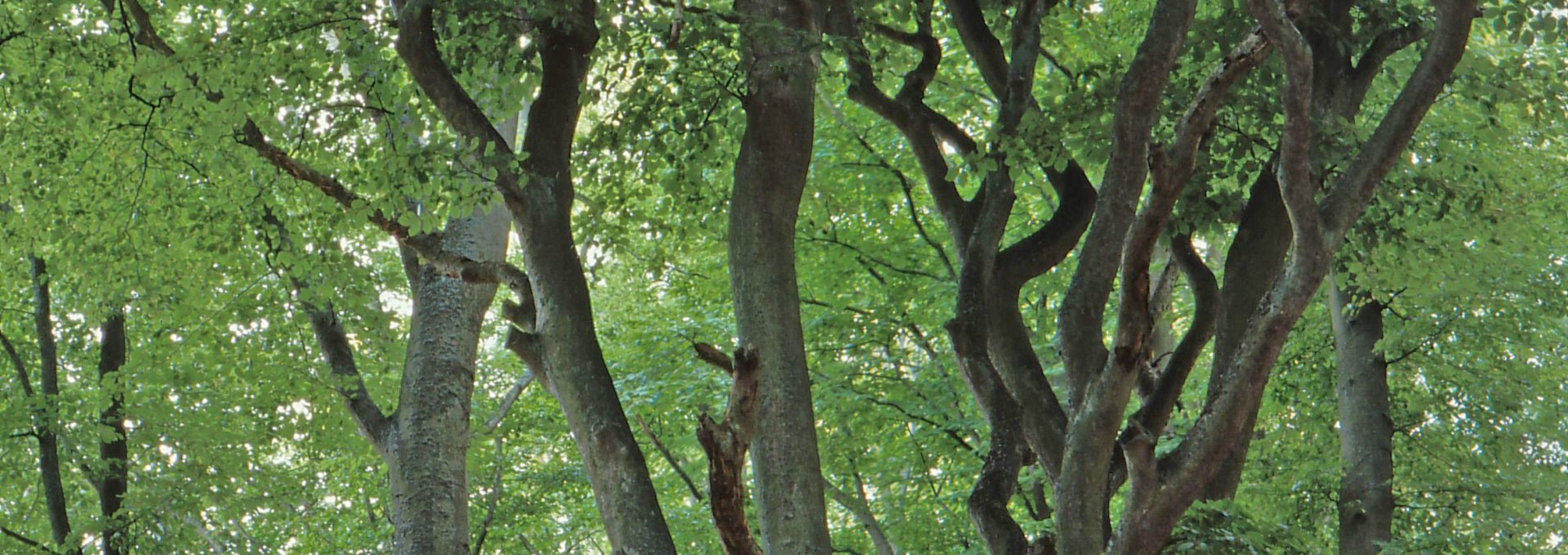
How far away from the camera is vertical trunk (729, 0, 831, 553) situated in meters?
5.68

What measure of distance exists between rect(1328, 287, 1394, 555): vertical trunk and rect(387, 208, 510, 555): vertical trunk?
7079 millimetres

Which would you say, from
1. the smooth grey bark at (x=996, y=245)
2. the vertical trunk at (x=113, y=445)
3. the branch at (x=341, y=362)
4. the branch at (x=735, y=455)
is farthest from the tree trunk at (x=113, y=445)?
the branch at (x=735, y=455)

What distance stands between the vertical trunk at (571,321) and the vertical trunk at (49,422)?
21.6ft

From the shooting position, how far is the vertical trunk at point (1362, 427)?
11.5m

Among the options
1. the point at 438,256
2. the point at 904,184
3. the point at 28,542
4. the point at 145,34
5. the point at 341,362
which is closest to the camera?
the point at 438,256

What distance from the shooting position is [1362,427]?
11961mm

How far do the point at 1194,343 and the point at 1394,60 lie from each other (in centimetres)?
482

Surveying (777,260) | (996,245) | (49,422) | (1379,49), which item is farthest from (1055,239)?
(49,422)

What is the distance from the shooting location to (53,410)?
36.4 ft

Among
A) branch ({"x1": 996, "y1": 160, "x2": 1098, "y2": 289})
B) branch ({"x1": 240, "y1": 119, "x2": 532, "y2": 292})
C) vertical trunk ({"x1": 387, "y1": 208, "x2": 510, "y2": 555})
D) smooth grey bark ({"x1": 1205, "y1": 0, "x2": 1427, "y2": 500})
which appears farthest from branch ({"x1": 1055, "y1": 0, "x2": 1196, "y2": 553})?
vertical trunk ({"x1": 387, "y1": 208, "x2": 510, "y2": 555})

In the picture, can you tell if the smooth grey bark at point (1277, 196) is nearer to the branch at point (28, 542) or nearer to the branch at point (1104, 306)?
the branch at point (1104, 306)

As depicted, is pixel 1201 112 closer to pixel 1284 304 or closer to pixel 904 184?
pixel 1284 304

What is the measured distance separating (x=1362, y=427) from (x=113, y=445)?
1053 cm

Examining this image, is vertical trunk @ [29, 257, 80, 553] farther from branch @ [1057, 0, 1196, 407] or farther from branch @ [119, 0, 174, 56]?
branch @ [1057, 0, 1196, 407]
